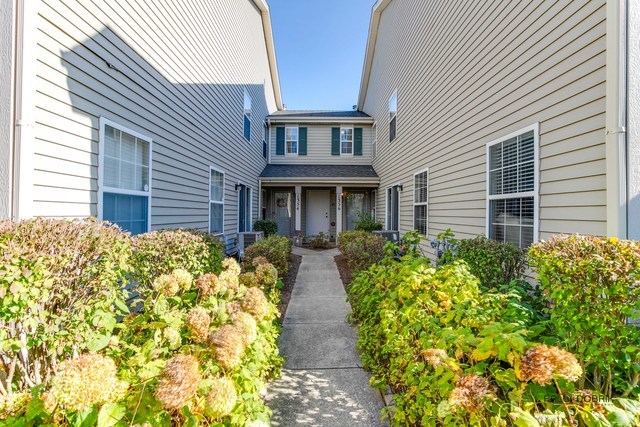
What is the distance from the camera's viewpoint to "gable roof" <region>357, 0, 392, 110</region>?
34.3 ft

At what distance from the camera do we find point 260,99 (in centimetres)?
1156

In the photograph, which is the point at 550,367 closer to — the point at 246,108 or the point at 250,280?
the point at 250,280

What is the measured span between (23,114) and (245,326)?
8.60 ft

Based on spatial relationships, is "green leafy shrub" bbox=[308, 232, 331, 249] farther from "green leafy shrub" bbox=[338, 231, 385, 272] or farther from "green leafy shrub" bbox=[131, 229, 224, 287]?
"green leafy shrub" bbox=[131, 229, 224, 287]

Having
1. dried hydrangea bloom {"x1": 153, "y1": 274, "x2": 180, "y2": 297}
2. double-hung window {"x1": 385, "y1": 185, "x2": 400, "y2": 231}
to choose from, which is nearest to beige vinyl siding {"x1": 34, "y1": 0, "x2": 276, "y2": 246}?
dried hydrangea bloom {"x1": 153, "y1": 274, "x2": 180, "y2": 297}

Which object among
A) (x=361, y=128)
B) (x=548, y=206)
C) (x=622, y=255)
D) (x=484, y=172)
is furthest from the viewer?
(x=361, y=128)

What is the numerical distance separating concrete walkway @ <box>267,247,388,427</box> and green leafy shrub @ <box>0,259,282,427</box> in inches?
29.0

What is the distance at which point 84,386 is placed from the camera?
119 centimetres

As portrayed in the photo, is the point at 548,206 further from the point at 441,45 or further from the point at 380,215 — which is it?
the point at 380,215

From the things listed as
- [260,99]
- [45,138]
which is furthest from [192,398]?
[260,99]

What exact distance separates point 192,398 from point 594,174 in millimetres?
3596

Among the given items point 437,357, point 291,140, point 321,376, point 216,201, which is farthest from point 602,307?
point 291,140

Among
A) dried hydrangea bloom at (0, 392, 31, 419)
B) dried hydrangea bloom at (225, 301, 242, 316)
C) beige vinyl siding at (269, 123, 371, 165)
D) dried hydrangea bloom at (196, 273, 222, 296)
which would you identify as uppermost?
beige vinyl siding at (269, 123, 371, 165)

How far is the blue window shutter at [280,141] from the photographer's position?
13.2 meters
